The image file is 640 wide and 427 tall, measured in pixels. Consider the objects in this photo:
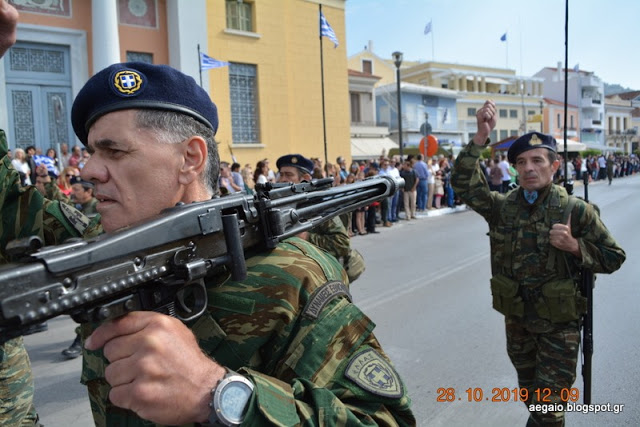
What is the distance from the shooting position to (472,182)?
3.54m

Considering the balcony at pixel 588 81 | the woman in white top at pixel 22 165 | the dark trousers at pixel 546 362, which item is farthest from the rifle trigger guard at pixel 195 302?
the balcony at pixel 588 81

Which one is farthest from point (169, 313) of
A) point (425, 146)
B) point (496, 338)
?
point (425, 146)

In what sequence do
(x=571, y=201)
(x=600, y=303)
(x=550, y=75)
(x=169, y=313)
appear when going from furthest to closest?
1. (x=550, y=75)
2. (x=600, y=303)
3. (x=571, y=201)
4. (x=169, y=313)

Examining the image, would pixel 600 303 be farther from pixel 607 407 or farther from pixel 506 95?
pixel 506 95

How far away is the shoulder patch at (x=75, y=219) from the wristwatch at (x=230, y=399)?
134 cm

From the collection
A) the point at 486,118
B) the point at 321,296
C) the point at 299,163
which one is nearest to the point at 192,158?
the point at 321,296

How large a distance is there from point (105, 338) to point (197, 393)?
21 centimetres

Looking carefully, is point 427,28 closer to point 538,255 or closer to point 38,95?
point 38,95

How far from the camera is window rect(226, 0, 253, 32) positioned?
61.5 feet

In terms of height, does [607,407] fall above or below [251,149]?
below

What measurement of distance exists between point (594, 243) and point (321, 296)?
259 cm

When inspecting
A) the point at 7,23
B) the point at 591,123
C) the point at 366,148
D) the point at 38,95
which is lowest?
the point at 7,23

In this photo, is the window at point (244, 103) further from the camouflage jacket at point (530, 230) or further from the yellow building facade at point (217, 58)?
the camouflage jacket at point (530, 230)

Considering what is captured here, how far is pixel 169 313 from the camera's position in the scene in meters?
1.09
